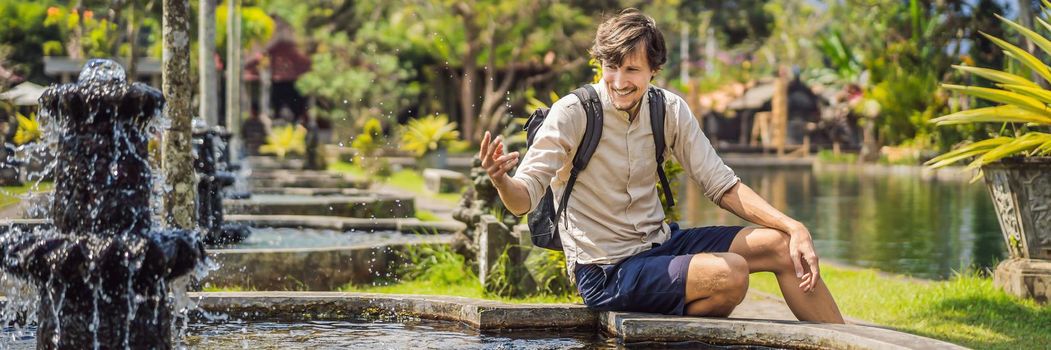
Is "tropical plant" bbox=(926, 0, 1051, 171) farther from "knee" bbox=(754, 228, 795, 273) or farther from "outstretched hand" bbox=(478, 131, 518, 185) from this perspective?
"outstretched hand" bbox=(478, 131, 518, 185)

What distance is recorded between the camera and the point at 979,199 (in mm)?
21266

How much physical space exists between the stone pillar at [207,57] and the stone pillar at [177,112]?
3072mm

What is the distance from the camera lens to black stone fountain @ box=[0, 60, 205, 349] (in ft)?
12.2

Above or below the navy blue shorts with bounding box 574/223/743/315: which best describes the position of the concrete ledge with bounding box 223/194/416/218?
below

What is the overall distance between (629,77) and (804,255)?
82cm

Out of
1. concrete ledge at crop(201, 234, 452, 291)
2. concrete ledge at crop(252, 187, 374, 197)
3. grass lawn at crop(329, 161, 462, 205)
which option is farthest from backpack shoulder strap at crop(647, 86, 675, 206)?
grass lawn at crop(329, 161, 462, 205)

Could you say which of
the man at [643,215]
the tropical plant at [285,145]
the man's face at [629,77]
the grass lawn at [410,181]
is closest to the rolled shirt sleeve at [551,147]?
the man at [643,215]

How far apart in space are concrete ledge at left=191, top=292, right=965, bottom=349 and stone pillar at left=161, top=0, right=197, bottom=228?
2737 millimetres

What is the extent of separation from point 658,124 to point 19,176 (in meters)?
16.8

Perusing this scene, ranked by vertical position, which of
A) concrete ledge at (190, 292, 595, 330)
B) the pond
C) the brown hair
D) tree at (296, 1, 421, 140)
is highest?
tree at (296, 1, 421, 140)

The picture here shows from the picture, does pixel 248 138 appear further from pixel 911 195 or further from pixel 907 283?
pixel 907 283

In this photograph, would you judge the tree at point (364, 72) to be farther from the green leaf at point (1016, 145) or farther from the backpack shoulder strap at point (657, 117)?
the backpack shoulder strap at point (657, 117)

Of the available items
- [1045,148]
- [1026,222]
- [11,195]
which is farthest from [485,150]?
[11,195]

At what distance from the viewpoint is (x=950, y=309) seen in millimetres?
7398
